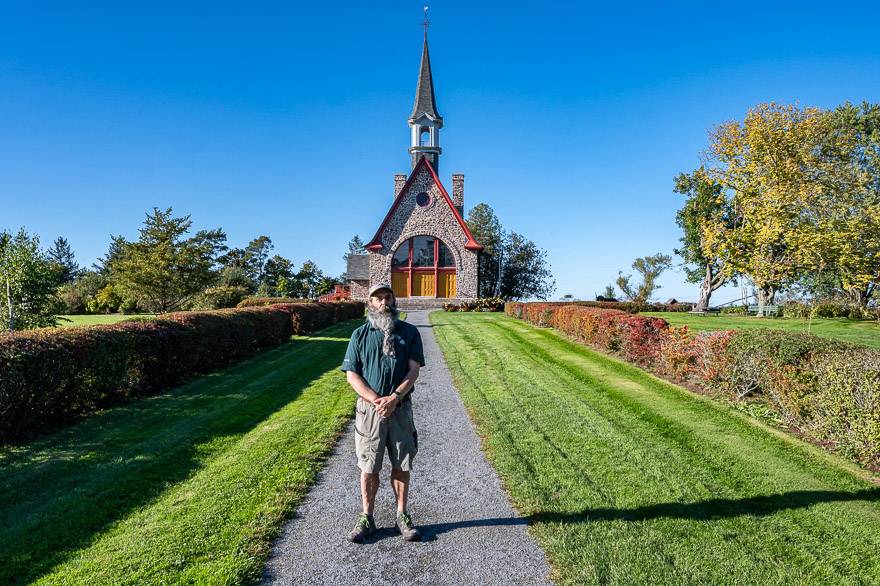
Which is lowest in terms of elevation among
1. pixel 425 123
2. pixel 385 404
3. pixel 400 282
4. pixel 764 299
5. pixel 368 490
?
pixel 368 490

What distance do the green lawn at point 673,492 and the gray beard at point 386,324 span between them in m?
1.79

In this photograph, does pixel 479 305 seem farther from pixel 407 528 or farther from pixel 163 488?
pixel 407 528

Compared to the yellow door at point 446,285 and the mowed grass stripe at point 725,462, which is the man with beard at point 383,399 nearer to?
the mowed grass stripe at point 725,462

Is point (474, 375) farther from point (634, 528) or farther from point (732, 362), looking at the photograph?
point (634, 528)

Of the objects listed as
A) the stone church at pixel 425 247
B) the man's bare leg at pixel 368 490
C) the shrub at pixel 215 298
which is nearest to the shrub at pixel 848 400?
the man's bare leg at pixel 368 490

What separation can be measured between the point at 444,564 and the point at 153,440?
4545mm

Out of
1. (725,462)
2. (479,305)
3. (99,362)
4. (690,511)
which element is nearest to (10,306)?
(99,362)

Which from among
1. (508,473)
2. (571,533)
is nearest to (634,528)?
(571,533)

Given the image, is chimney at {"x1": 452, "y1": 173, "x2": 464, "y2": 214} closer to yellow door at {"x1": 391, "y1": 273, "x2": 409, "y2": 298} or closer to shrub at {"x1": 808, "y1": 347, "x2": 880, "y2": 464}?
yellow door at {"x1": 391, "y1": 273, "x2": 409, "y2": 298}

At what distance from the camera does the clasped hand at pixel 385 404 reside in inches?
152

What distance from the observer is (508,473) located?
5.18 metres

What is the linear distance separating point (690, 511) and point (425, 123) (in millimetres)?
41611

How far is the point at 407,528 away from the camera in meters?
3.92

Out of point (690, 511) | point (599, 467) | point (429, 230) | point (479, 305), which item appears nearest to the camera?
point (690, 511)
